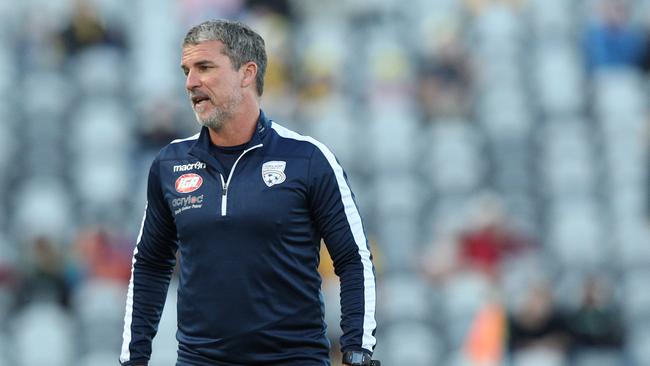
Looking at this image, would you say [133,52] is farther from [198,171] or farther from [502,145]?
[198,171]

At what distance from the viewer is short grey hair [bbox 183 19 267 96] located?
4.96 metres

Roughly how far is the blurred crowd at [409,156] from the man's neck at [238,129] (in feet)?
19.9

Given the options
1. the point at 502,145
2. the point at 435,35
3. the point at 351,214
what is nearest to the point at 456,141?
the point at 502,145

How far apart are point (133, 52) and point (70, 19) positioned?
0.77m

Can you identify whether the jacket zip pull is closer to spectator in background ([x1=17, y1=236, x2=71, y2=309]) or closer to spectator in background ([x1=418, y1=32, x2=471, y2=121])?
spectator in background ([x1=17, y1=236, x2=71, y2=309])

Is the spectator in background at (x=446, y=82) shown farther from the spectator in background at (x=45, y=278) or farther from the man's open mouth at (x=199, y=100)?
the man's open mouth at (x=199, y=100)

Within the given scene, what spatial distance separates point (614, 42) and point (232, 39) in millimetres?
10655

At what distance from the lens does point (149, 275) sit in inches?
205

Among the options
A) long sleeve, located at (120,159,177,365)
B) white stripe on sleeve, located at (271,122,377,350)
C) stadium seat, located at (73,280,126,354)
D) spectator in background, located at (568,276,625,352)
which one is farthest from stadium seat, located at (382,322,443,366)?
white stripe on sleeve, located at (271,122,377,350)

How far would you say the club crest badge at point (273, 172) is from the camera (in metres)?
4.93

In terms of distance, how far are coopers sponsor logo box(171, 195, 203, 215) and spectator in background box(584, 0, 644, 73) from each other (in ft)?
35.0

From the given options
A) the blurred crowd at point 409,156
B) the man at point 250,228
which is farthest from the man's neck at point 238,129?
the blurred crowd at point 409,156

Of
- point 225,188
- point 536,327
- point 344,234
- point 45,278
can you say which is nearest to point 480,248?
point 536,327

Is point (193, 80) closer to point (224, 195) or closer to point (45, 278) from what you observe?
point (224, 195)
